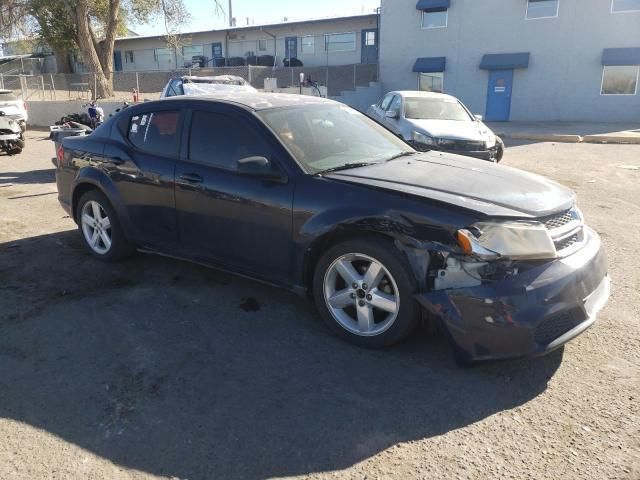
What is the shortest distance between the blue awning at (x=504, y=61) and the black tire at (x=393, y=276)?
2262 centimetres

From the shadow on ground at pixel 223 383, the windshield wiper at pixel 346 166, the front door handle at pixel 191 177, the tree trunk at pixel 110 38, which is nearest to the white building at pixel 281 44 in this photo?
the tree trunk at pixel 110 38

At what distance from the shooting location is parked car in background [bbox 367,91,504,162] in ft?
32.1

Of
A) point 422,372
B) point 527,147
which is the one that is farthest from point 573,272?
point 527,147

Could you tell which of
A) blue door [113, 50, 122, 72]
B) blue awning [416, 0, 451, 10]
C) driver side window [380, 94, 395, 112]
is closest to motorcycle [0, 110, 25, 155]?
driver side window [380, 94, 395, 112]

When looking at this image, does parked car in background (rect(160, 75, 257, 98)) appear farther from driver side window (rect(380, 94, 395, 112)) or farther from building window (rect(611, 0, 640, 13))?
building window (rect(611, 0, 640, 13))

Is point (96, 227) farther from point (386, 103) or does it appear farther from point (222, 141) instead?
point (386, 103)

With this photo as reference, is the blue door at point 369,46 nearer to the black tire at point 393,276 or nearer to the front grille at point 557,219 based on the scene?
the front grille at point 557,219

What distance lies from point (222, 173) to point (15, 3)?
2623cm

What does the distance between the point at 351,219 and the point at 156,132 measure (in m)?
2.25

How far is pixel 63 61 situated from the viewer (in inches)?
1460

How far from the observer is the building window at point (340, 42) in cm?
3140

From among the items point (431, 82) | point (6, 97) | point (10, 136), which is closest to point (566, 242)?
point (10, 136)

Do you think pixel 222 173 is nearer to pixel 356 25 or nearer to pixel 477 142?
pixel 477 142

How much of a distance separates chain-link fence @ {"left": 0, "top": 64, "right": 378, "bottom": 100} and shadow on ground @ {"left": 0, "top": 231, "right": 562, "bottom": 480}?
20370 millimetres
